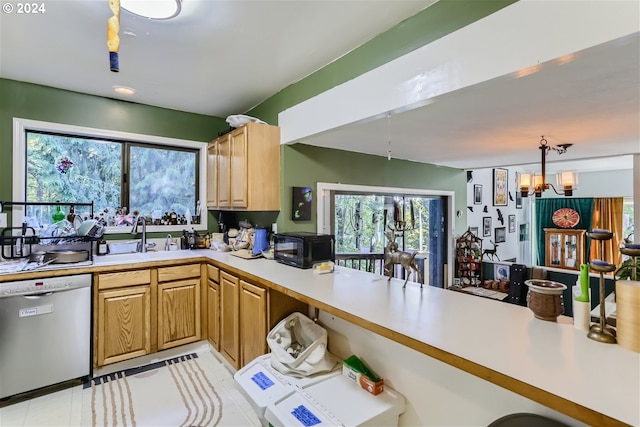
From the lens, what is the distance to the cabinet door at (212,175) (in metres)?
3.42

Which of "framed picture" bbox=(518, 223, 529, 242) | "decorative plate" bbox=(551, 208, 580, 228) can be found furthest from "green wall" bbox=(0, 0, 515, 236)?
Result: "decorative plate" bbox=(551, 208, 580, 228)

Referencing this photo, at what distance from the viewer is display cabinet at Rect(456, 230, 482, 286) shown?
4801mm

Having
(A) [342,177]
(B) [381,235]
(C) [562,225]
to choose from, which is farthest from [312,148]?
(C) [562,225]

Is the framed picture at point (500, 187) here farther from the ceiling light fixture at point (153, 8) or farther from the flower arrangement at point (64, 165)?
the flower arrangement at point (64, 165)

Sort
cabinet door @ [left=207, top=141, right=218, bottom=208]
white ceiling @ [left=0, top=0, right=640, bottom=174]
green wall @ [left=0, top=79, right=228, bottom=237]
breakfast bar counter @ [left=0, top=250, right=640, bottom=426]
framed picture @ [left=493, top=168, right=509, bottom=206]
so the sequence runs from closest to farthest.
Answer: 1. breakfast bar counter @ [left=0, top=250, right=640, bottom=426]
2. white ceiling @ [left=0, top=0, right=640, bottom=174]
3. green wall @ [left=0, top=79, right=228, bottom=237]
4. cabinet door @ [left=207, top=141, right=218, bottom=208]
5. framed picture @ [left=493, top=168, right=509, bottom=206]

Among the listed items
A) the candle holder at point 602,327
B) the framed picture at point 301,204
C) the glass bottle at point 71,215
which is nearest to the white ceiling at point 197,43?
the framed picture at point 301,204

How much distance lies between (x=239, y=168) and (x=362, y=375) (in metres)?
2.09

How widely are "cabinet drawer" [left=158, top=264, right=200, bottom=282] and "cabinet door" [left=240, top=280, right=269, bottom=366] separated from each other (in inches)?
32.5

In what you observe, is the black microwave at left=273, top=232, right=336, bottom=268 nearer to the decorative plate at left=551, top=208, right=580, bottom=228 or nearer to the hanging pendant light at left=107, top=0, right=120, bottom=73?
the hanging pendant light at left=107, top=0, right=120, bottom=73

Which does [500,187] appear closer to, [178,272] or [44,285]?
[178,272]

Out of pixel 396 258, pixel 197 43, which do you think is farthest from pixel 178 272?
pixel 396 258

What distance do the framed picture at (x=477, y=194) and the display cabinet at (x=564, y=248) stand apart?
2847mm

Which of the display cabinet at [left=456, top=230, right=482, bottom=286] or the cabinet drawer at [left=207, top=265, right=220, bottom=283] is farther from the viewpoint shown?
the display cabinet at [left=456, top=230, right=482, bottom=286]

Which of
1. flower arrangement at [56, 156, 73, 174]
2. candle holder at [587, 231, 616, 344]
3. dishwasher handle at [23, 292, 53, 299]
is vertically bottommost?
dishwasher handle at [23, 292, 53, 299]
